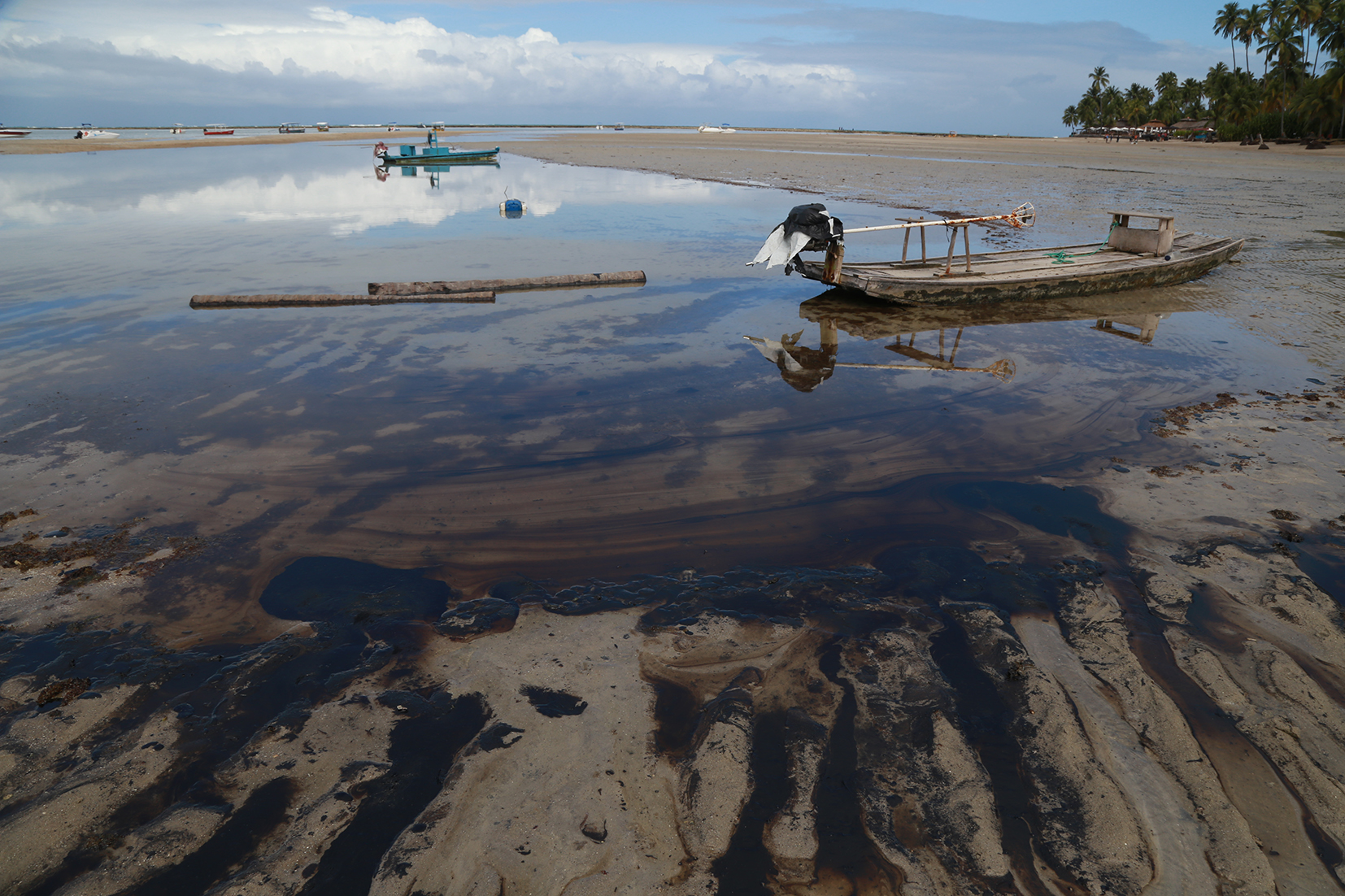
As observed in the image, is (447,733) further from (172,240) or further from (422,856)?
(172,240)

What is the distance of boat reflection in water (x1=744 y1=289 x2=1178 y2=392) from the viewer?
399 inches

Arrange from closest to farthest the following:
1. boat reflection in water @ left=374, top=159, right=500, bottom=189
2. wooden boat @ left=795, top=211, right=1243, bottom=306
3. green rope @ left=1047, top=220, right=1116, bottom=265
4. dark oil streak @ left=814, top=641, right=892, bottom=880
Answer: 1. dark oil streak @ left=814, top=641, right=892, bottom=880
2. wooden boat @ left=795, top=211, right=1243, bottom=306
3. green rope @ left=1047, top=220, right=1116, bottom=265
4. boat reflection in water @ left=374, top=159, right=500, bottom=189

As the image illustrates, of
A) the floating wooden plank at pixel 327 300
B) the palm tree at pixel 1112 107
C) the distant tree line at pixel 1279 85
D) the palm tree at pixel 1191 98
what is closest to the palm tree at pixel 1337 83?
the distant tree line at pixel 1279 85

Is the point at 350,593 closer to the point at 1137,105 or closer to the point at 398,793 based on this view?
the point at 398,793

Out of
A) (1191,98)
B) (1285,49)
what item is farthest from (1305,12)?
(1191,98)

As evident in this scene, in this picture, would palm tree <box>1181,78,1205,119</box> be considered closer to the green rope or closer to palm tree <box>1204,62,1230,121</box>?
palm tree <box>1204,62,1230,121</box>

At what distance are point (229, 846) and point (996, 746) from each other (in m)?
3.80

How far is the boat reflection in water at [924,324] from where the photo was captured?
10.1 metres

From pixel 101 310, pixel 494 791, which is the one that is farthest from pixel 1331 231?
pixel 101 310

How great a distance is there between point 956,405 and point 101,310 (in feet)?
48.1

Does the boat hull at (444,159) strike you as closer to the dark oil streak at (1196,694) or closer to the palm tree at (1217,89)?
the dark oil streak at (1196,694)

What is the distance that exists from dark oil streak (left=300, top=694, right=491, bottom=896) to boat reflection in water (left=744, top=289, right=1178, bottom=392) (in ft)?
21.5

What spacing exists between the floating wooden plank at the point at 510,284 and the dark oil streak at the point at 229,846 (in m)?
10.9

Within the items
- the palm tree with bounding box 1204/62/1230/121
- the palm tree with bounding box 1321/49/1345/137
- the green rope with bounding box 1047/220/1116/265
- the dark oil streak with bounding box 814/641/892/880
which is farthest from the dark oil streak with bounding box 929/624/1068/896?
the palm tree with bounding box 1204/62/1230/121
